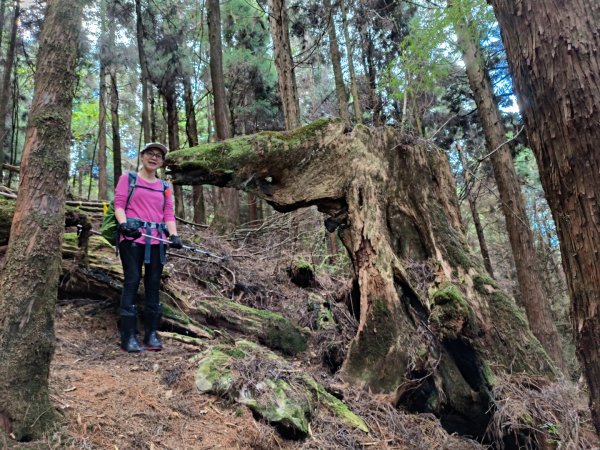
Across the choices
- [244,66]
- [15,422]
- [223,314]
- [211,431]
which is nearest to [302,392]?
[211,431]

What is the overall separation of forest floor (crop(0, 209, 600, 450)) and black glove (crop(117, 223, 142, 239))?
3.95ft

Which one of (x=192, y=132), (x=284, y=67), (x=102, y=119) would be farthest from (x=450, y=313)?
(x=102, y=119)

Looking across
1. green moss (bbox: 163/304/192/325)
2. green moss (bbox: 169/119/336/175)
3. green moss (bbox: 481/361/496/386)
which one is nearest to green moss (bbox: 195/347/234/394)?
green moss (bbox: 163/304/192/325)

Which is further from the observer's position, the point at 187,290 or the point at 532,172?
the point at 532,172

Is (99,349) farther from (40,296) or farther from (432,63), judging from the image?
(432,63)

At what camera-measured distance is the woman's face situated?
15.5ft

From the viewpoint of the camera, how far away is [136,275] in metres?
4.65

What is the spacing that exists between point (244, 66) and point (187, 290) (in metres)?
11.5

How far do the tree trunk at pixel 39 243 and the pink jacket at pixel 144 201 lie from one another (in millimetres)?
1762

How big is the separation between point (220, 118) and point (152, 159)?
605 cm

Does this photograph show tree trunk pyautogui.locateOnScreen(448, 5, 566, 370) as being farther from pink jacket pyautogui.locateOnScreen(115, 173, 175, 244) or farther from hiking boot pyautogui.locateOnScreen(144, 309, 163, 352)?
hiking boot pyautogui.locateOnScreen(144, 309, 163, 352)

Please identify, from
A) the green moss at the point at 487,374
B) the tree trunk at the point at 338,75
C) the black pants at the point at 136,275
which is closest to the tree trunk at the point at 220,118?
the tree trunk at the point at 338,75

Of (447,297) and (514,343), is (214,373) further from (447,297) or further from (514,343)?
(514,343)

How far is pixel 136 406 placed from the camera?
135 inches
